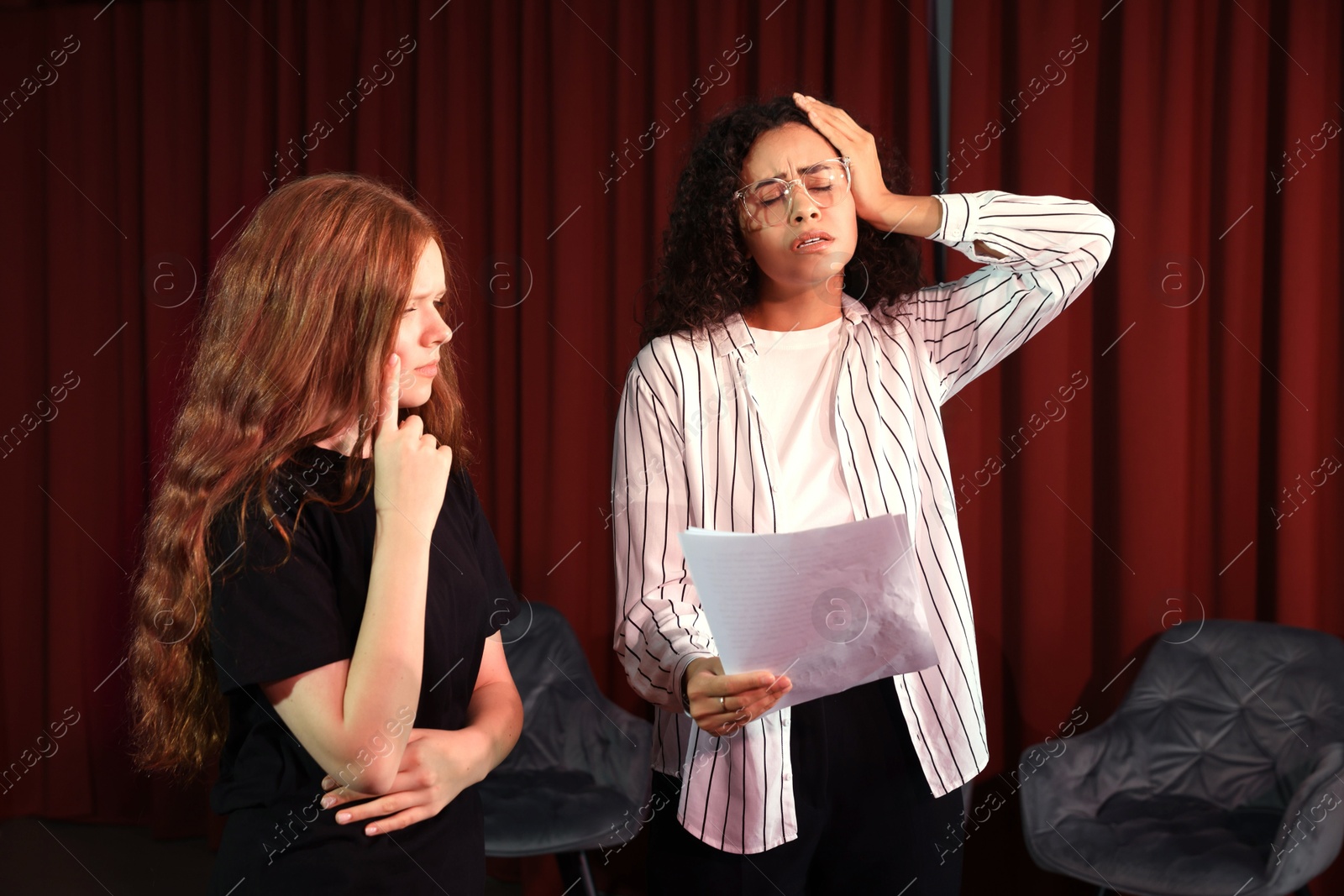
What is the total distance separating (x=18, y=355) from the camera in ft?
11.7

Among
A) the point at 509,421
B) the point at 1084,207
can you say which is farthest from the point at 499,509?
the point at 1084,207

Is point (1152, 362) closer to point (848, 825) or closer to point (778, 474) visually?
point (778, 474)

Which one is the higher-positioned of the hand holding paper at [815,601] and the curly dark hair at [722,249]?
the curly dark hair at [722,249]

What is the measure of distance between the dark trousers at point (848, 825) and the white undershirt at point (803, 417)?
0.87ft

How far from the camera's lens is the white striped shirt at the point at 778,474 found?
4.42ft

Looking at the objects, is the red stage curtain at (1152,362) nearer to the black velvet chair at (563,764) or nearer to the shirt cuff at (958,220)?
the black velvet chair at (563,764)

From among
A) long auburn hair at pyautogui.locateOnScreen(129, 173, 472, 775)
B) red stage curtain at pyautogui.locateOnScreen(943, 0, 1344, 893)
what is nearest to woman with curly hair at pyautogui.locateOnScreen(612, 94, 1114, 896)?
long auburn hair at pyautogui.locateOnScreen(129, 173, 472, 775)

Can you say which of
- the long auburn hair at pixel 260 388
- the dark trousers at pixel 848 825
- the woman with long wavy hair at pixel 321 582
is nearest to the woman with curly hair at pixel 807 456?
the dark trousers at pixel 848 825

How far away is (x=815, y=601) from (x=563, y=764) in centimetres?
183

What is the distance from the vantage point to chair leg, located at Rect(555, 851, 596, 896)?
2.49 meters

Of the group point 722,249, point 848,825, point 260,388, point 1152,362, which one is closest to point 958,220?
point 722,249

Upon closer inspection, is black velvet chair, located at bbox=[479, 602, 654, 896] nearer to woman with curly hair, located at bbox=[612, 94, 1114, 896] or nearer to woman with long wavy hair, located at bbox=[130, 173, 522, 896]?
woman with curly hair, located at bbox=[612, 94, 1114, 896]

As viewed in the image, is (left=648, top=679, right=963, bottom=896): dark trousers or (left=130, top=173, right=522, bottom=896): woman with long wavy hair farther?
(left=648, top=679, right=963, bottom=896): dark trousers

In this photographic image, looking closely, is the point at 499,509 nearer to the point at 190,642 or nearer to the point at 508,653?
the point at 508,653
